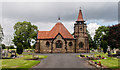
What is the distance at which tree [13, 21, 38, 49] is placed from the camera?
6059cm

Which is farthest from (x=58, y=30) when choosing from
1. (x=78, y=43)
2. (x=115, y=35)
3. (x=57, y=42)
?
(x=115, y=35)

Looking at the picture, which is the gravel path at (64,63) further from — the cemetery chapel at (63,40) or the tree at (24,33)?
the tree at (24,33)

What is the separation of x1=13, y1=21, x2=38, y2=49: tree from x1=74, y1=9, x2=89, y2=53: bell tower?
69.0ft

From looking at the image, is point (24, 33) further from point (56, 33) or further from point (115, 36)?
point (115, 36)

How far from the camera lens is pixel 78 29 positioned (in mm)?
56375

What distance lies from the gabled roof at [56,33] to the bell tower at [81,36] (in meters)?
3.17

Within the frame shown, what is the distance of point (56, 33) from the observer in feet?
179

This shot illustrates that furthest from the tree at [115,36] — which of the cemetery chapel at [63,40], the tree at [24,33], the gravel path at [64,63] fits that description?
the tree at [24,33]

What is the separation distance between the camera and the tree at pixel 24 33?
60.6 m

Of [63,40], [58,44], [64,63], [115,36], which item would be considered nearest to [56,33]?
[63,40]

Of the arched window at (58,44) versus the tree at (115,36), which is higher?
the tree at (115,36)

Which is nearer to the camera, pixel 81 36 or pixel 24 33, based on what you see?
pixel 81 36

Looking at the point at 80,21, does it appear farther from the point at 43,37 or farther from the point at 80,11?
the point at 43,37

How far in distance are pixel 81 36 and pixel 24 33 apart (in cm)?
2715
